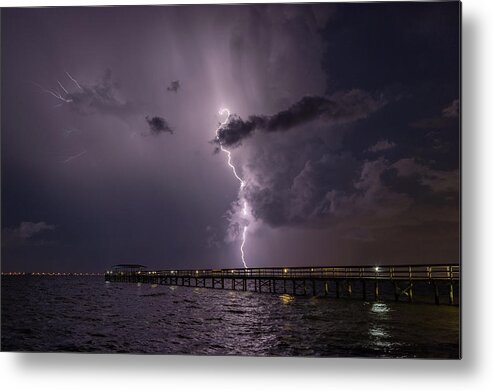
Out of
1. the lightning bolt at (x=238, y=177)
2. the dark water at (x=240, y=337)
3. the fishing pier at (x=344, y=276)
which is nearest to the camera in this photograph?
the dark water at (x=240, y=337)

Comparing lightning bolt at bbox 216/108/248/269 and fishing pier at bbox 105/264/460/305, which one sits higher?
lightning bolt at bbox 216/108/248/269

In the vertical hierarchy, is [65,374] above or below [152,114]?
below

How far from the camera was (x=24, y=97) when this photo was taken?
5676 mm

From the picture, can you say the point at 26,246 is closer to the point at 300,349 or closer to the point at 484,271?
the point at 300,349

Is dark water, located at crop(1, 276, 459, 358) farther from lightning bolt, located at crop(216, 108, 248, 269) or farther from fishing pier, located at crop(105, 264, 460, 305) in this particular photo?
lightning bolt, located at crop(216, 108, 248, 269)

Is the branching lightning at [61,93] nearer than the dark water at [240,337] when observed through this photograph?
No

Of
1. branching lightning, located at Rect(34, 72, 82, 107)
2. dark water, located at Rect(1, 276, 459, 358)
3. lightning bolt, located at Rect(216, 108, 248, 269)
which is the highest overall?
branching lightning, located at Rect(34, 72, 82, 107)

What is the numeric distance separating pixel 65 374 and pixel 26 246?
142 centimetres

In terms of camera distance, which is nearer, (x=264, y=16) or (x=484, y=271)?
(x=484, y=271)

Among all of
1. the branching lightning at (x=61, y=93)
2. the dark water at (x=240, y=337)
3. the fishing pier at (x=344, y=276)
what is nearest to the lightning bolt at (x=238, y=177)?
the fishing pier at (x=344, y=276)

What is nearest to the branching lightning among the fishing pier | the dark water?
the dark water

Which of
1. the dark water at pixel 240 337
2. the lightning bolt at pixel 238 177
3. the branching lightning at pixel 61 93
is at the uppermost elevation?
the branching lightning at pixel 61 93

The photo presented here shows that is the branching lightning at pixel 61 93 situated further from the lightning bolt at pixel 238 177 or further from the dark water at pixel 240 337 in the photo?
the dark water at pixel 240 337

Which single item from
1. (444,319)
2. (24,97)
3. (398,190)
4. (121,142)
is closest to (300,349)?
(444,319)
